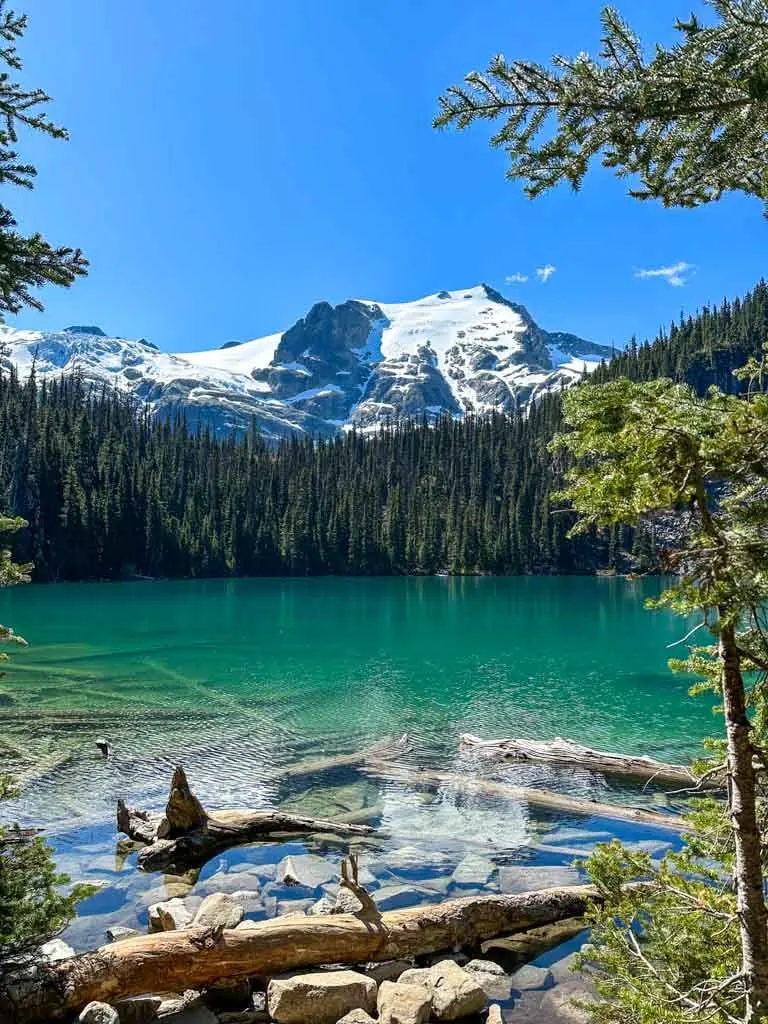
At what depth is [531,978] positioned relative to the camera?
9.12 metres

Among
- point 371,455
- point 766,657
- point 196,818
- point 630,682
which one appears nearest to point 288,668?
point 630,682

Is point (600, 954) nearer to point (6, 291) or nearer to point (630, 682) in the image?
point (6, 291)

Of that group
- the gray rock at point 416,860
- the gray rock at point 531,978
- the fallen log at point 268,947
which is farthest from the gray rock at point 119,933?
the gray rock at point 531,978

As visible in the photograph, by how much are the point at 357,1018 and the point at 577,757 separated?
1259 centimetres

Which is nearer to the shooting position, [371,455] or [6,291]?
[6,291]

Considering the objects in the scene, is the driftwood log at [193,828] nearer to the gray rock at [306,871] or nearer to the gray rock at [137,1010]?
the gray rock at [306,871]

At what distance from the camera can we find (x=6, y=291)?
8078mm

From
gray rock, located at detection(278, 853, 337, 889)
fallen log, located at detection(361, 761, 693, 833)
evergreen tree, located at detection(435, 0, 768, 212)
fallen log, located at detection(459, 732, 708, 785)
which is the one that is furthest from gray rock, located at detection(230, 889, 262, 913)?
evergreen tree, located at detection(435, 0, 768, 212)

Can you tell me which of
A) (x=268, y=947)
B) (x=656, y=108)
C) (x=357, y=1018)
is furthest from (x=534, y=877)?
(x=656, y=108)

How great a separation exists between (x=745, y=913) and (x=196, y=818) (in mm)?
12105

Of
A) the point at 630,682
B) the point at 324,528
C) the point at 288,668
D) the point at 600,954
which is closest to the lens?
the point at 600,954

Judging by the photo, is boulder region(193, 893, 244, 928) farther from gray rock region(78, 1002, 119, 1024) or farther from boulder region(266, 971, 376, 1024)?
gray rock region(78, 1002, 119, 1024)

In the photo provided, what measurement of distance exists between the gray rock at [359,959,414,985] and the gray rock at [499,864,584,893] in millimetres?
3498

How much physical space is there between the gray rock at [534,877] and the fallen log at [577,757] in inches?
193
